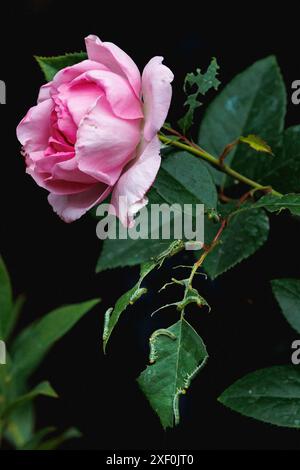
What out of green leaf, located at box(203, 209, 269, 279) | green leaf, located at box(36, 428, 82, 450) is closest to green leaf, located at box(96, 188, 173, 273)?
green leaf, located at box(203, 209, 269, 279)

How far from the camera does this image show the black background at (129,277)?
0.90 m

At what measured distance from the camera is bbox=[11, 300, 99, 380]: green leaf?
1.00m

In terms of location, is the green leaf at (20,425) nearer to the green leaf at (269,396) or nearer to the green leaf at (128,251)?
the green leaf at (128,251)

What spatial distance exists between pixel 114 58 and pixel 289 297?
279 millimetres

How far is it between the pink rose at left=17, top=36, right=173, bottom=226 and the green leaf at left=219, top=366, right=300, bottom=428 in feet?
0.70

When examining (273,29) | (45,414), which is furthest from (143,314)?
(273,29)

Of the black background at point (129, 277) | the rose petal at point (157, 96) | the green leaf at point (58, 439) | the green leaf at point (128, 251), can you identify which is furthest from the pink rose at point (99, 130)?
the green leaf at point (58, 439)

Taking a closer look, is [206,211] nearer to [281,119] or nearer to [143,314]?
[281,119]

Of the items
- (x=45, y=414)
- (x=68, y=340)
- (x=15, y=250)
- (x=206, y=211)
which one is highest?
(x=206, y=211)

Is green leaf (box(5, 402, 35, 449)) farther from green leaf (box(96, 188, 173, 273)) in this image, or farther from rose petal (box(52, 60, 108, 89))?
rose petal (box(52, 60, 108, 89))

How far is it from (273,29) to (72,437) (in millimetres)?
656

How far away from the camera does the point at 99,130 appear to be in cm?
63

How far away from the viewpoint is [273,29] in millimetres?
1068
